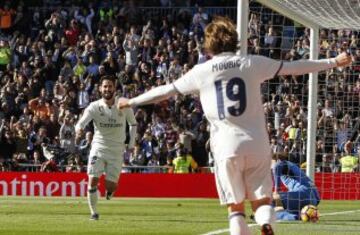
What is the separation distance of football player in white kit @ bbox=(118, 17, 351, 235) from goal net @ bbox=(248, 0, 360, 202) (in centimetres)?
1282

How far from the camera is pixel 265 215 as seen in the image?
9.83 m

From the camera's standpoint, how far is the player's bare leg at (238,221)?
32.5 feet

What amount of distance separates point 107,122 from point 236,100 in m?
9.04

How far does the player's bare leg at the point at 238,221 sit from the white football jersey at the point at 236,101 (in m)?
0.50

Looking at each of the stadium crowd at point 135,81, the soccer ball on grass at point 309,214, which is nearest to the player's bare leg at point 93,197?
the soccer ball on grass at point 309,214

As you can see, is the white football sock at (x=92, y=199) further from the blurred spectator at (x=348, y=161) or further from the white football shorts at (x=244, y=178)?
the blurred spectator at (x=348, y=161)

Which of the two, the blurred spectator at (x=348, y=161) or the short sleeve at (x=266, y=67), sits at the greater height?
the short sleeve at (x=266, y=67)

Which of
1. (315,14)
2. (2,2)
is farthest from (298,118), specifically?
(2,2)

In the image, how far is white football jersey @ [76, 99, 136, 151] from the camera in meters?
18.7

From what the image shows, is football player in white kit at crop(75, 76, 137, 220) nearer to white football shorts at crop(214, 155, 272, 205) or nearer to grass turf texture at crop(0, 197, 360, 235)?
grass turf texture at crop(0, 197, 360, 235)

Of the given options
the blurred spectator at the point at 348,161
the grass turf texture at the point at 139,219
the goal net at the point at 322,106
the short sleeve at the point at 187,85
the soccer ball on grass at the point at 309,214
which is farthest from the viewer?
the blurred spectator at the point at 348,161

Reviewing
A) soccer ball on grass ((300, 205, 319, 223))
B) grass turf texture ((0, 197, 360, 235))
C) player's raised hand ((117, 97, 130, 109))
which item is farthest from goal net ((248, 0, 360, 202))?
player's raised hand ((117, 97, 130, 109))

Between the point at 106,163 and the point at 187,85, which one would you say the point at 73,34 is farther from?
the point at 187,85

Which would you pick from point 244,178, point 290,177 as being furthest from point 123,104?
point 290,177
